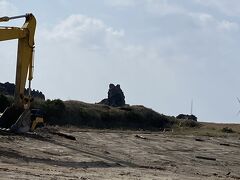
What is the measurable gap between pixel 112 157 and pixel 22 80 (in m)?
6.03

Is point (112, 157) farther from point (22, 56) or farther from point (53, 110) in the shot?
point (53, 110)

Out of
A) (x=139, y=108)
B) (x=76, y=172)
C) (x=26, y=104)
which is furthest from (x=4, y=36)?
(x=139, y=108)

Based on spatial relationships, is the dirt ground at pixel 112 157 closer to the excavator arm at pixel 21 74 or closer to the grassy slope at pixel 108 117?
the excavator arm at pixel 21 74

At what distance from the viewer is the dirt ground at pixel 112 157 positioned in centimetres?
1656

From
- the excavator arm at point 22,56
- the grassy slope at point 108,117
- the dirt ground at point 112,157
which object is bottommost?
the dirt ground at point 112,157

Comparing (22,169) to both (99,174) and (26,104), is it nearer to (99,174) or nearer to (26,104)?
(99,174)

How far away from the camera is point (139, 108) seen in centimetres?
5922

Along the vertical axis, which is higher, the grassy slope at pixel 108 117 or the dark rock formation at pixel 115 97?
the dark rock formation at pixel 115 97

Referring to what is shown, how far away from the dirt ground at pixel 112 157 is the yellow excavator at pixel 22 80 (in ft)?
2.57

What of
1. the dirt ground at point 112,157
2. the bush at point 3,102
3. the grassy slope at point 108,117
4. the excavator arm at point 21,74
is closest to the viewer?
the dirt ground at point 112,157

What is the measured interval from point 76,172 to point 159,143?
57.4ft

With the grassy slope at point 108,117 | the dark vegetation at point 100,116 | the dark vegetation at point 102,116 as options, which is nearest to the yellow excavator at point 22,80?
the dark vegetation at point 100,116

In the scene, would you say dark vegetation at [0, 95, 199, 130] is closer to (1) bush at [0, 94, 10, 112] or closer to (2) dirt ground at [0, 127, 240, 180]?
(1) bush at [0, 94, 10, 112]

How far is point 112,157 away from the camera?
23.3 meters
